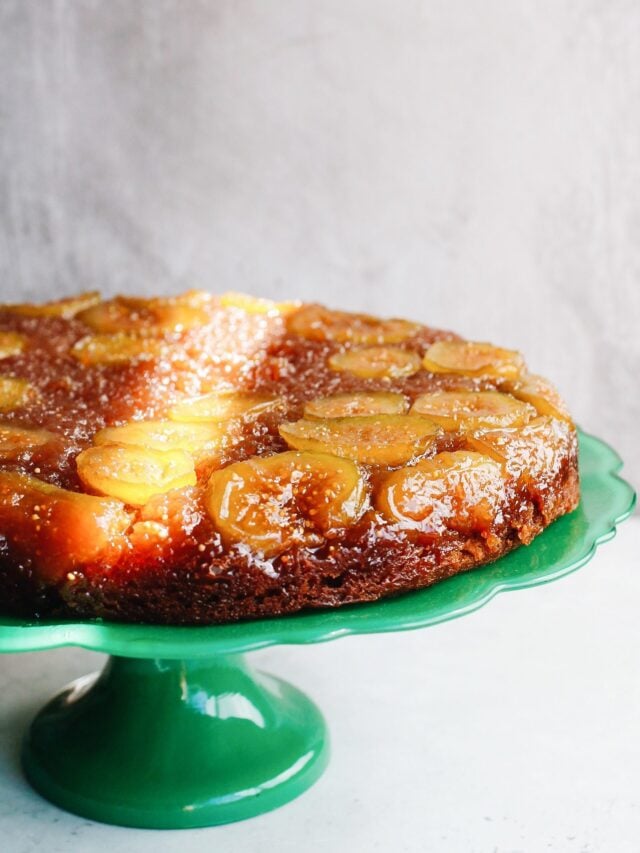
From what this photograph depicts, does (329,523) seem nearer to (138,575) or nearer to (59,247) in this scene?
(138,575)

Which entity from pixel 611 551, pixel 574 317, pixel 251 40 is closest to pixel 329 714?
pixel 611 551

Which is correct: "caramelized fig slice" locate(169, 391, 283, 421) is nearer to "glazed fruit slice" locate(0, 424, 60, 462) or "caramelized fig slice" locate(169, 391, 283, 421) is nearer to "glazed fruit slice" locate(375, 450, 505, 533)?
"glazed fruit slice" locate(0, 424, 60, 462)

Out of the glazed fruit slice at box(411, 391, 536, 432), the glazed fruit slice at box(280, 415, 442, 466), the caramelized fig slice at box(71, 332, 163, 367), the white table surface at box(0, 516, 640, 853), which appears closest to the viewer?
the glazed fruit slice at box(280, 415, 442, 466)

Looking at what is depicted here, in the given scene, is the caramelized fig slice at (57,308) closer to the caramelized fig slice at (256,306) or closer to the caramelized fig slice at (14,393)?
the caramelized fig slice at (256,306)

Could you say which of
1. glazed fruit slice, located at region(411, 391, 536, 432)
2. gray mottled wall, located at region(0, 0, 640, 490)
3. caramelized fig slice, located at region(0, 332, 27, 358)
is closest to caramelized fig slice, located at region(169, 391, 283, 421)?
glazed fruit slice, located at region(411, 391, 536, 432)

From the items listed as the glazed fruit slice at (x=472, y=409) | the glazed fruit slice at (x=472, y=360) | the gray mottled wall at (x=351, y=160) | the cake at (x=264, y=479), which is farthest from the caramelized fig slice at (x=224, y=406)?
the gray mottled wall at (x=351, y=160)

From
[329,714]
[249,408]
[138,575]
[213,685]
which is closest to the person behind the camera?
[138,575]
